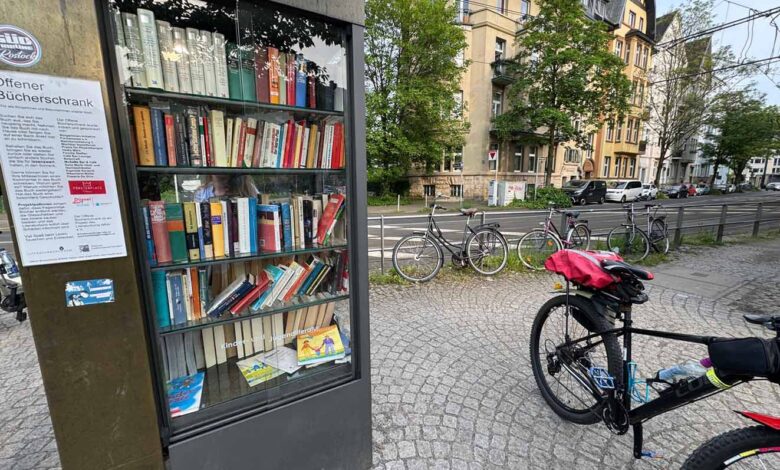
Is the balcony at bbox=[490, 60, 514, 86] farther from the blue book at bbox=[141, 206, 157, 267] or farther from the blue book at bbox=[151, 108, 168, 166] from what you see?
the blue book at bbox=[141, 206, 157, 267]

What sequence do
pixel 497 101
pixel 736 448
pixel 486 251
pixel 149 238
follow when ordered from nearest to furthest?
pixel 736 448 → pixel 149 238 → pixel 486 251 → pixel 497 101

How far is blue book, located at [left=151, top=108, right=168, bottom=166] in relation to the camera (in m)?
1.59

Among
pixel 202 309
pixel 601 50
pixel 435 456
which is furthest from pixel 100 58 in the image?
pixel 601 50

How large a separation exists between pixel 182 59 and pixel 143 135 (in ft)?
1.45

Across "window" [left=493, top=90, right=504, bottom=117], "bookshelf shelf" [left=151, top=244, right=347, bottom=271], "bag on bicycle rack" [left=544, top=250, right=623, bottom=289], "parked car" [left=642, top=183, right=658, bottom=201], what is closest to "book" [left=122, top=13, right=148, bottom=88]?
"bookshelf shelf" [left=151, top=244, right=347, bottom=271]

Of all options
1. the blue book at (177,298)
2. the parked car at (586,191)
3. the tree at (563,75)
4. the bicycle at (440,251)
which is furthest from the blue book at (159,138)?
the parked car at (586,191)

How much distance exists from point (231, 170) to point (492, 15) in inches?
971

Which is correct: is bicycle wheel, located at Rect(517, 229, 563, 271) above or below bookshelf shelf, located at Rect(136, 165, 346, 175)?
below

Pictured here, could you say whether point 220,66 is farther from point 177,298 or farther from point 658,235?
point 658,235

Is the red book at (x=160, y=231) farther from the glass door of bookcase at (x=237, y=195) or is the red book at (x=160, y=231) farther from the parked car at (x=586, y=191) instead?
the parked car at (x=586, y=191)

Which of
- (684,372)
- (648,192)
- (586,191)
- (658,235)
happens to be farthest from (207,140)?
(648,192)

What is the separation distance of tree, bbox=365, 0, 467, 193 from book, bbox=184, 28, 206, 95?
16228mm

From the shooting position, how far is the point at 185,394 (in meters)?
1.80

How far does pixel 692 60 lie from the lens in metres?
24.5
